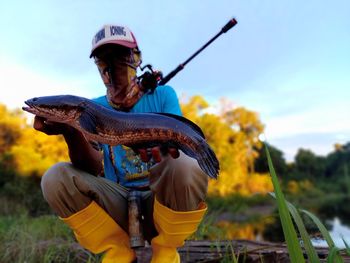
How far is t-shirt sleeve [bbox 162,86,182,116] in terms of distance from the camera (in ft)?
9.05

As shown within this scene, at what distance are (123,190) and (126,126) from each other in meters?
0.87

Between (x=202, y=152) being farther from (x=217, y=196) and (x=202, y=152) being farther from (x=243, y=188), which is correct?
(x=243, y=188)

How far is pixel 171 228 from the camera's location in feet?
8.00

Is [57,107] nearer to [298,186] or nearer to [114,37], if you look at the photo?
[114,37]

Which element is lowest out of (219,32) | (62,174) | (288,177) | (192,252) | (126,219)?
(192,252)

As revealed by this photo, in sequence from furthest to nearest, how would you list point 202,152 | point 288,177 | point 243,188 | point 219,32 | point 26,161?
point 288,177, point 243,188, point 26,161, point 219,32, point 202,152

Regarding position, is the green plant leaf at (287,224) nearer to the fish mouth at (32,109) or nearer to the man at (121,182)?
the man at (121,182)

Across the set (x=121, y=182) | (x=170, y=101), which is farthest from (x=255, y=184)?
(x=170, y=101)

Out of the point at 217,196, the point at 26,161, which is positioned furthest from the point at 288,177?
the point at 26,161

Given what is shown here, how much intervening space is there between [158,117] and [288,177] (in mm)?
50812

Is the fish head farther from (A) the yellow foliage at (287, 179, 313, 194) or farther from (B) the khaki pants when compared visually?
(A) the yellow foliage at (287, 179, 313, 194)

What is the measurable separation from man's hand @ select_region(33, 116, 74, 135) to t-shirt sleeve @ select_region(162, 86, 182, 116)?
0.79 metres

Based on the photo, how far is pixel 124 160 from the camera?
2.88 meters

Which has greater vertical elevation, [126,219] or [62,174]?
[62,174]
